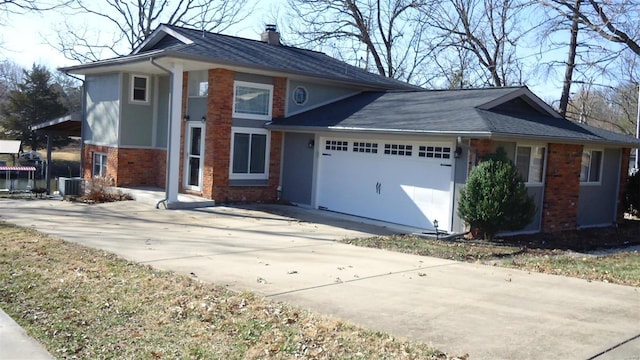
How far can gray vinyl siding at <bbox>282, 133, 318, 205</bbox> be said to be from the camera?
17.3 m

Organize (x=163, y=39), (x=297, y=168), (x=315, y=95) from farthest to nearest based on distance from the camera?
(x=163, y=39) → (x=315, y=95) → (x=297, y=168)

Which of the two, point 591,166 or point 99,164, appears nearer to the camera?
point 591,166

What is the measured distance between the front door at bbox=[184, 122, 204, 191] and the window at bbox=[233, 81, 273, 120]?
4.05 ft

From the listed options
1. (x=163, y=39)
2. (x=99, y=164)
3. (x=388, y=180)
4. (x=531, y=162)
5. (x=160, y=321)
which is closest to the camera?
(x=160, y=321)

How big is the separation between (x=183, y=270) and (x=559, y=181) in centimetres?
1025

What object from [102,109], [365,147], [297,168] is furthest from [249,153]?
[102,109]

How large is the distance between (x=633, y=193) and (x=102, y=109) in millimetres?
16880

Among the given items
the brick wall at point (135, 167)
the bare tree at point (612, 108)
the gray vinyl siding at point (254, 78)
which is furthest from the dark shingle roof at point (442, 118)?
the bare tree at point (612, 108)

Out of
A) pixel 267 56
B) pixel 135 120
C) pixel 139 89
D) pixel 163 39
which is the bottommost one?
pixel 135 120

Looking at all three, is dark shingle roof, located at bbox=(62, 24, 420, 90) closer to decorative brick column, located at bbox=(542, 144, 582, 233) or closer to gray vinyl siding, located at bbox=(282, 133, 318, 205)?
gray vinyl siding, located at bbox=(282, 133, 318, 205)

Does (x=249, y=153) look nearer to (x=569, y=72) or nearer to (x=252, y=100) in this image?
(x=252, y=100)

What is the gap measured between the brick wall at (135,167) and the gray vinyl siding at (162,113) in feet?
1.15

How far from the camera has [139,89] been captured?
19500mm

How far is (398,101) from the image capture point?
690 inches
